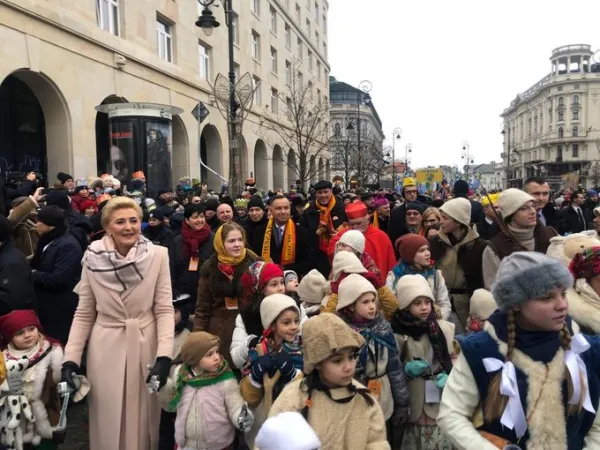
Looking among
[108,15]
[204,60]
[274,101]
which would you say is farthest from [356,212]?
[274,101]

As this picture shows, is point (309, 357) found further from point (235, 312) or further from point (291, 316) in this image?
point (235, 312)

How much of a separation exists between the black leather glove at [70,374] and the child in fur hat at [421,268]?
8.77ft

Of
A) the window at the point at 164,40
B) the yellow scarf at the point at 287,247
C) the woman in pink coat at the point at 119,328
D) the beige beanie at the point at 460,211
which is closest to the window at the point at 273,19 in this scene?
the window at the point at 164,40

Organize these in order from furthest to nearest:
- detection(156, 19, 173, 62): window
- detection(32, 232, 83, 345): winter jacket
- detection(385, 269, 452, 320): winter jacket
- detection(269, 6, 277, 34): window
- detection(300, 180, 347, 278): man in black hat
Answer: detection(269, 6, 277, 34): window < detection(156, 19, 173, 62): window < detection(300, 180, 347, 278): man in black hat < detection(32, 232, 83, 345): winter jacket < detection(385, 269, 452, 320): winter jacket

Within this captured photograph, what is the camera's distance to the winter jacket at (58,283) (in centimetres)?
483

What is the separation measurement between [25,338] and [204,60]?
24.7 meters

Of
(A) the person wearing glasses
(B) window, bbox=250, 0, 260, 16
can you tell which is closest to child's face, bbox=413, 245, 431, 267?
(A) the person wearing glasses

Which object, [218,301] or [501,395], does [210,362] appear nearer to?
[218,301]

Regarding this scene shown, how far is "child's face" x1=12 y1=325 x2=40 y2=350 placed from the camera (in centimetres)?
377

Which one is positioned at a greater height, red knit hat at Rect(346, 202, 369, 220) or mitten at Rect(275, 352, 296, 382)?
red knit hat at Rect(346, 202, 369, 220)

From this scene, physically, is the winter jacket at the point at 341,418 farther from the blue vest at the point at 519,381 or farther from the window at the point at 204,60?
the window at the point at 204,60

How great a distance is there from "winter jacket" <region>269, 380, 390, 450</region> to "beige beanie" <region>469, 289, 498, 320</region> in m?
1.58

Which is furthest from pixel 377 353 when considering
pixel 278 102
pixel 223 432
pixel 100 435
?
pixel 278 102

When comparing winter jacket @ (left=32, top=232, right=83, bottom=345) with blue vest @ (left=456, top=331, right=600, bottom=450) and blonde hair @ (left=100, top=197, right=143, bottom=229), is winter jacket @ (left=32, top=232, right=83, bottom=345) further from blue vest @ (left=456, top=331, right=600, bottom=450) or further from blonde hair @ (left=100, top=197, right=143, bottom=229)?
Result: blue vest @ (left=456, top=331, right=600, bottom=450)
